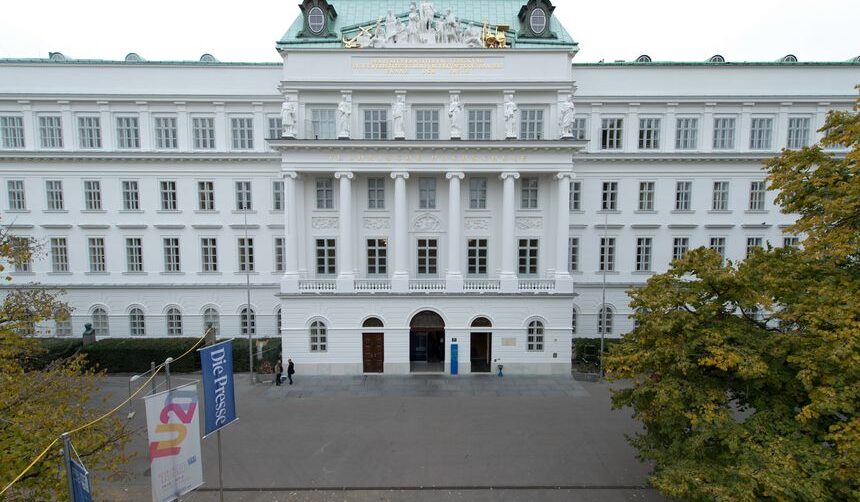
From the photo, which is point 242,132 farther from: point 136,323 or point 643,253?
point 643,253

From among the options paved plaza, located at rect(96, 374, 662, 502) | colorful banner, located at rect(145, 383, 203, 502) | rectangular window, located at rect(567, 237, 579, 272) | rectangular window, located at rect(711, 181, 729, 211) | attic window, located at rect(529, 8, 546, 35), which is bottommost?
paved plaza, located at rect(96, 374, 662, 502)

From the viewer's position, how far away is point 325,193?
25.7 metres

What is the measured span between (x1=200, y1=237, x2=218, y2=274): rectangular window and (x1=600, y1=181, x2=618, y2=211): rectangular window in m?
27.7

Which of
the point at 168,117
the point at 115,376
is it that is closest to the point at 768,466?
the point at 115,376

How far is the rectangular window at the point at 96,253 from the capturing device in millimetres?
28781

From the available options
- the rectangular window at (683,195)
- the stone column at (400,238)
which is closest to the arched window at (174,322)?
the stone column at (400,238)

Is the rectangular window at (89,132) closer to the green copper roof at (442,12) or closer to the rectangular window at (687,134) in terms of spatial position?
the green copper roof at (442,12)

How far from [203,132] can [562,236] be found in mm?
25347

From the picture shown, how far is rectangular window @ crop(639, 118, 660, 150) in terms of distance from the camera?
28.1m

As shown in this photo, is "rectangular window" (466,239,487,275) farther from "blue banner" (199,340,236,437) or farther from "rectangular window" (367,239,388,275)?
"blue banner" (199,340,236,437)

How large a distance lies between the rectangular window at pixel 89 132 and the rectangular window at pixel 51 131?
1291mm

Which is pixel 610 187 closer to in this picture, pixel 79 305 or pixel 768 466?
pixel 768 466

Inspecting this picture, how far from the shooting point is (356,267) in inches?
1022

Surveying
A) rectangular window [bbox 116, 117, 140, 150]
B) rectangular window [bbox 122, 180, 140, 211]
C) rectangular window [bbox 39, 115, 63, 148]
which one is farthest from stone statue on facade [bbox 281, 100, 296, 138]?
rectangular window [bbox 39, 115, 63, 148]
